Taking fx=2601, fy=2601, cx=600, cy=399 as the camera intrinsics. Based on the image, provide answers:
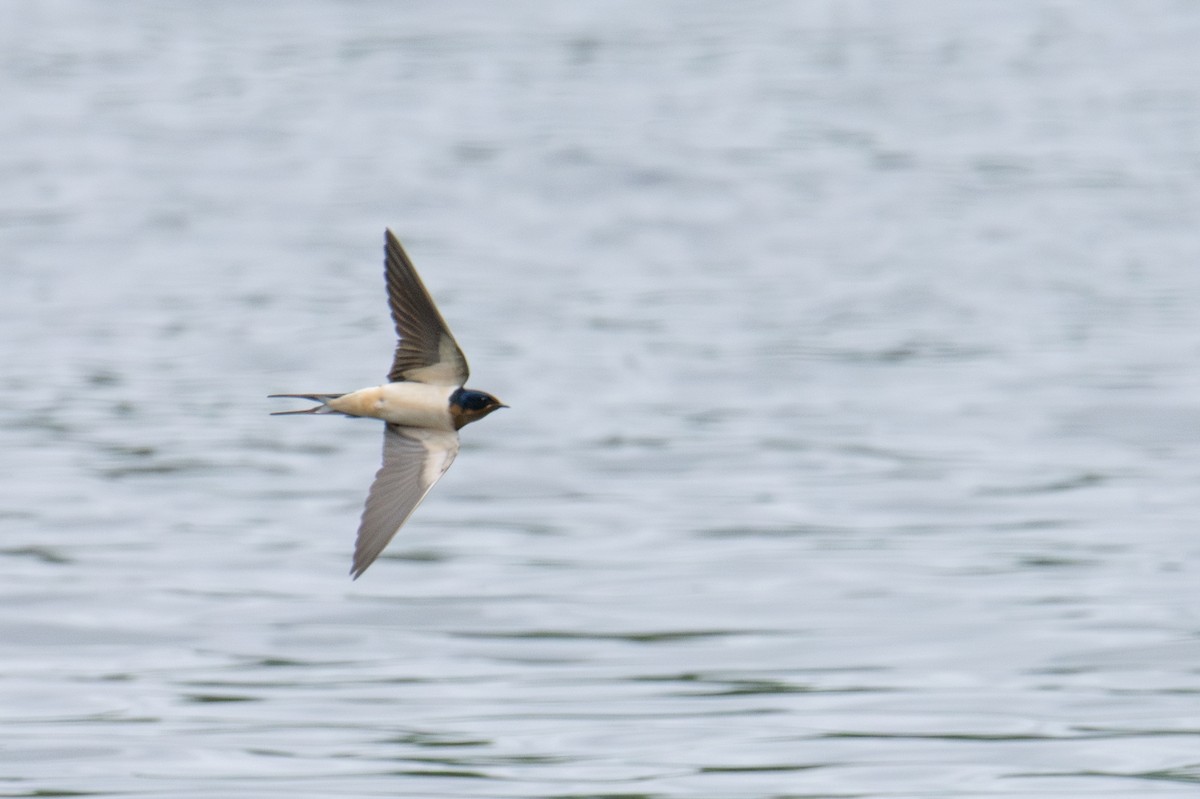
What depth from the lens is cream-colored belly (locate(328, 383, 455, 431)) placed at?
233 inches

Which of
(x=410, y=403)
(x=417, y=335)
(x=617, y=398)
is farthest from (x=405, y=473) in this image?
(x=617, y=398)

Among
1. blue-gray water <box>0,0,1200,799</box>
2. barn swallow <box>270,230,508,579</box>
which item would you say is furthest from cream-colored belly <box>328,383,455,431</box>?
blue-gray water <box>0,0,1200,799</box>

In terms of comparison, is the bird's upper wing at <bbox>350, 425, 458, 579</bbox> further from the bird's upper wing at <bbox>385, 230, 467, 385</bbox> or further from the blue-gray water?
the blue-gray water

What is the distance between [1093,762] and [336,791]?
276 centimetres

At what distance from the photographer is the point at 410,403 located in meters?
6.02

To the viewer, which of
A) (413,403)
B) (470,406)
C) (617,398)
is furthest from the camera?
(617,398)

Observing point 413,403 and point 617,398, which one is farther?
point 617,398

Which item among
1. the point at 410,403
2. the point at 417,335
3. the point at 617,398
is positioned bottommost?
the point at 617,398

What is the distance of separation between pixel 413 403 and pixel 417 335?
0.66ft

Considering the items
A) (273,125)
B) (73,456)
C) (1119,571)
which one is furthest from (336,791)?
(273,125)

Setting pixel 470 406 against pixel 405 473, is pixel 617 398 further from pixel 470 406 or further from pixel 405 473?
pixel 470 406

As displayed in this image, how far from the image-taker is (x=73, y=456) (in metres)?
16.6

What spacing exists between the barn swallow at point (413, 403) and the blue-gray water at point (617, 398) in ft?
10.0

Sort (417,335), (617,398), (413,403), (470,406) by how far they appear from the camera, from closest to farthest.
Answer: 1. (470,406)
2. (413,403)
3. (417,335)
4. (617,398)
